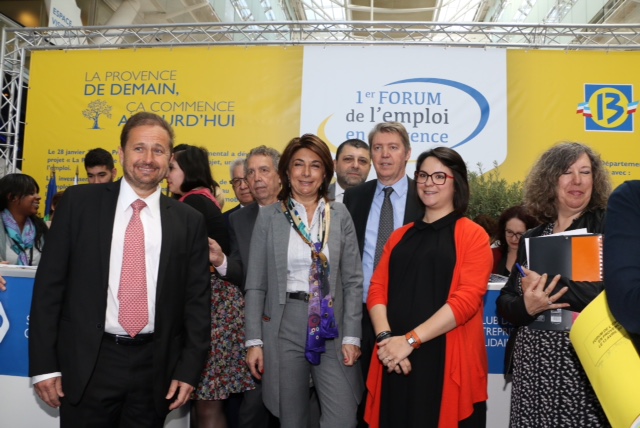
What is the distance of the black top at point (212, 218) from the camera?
2.76m

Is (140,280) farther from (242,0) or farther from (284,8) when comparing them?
(284,8)

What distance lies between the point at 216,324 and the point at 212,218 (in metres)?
0.53

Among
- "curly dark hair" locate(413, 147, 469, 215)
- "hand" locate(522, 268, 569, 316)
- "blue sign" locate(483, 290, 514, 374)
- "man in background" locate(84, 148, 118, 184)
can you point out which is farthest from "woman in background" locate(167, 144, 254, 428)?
"man in background" locate(84, 148, 118, 184)

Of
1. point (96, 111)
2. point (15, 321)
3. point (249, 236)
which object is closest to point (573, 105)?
point (249, 236)

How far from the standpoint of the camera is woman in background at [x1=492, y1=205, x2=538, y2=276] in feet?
12.6

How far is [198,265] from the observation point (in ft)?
7.34

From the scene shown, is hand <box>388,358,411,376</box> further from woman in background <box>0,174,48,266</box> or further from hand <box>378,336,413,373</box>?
woman in background <box>0,174,48,266</box>

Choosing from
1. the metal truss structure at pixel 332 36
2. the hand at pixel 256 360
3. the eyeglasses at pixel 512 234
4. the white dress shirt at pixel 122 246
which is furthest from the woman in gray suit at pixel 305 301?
the metal truss structure at pixel 332 36

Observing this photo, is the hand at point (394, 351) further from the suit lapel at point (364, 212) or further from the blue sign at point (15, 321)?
the blue sign at point (15, 321)

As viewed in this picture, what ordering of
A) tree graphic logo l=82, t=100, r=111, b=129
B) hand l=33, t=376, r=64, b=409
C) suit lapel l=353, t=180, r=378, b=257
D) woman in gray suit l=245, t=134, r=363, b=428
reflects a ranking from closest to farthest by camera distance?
hand l=33, t=376, r=64, b=409 → woman in gray suit l=245, t=134, r=363, b=428 → suit lapel l=353, t=180, r=378, b=257 → tree graphic logo l=82, t=100, r=111, b=129

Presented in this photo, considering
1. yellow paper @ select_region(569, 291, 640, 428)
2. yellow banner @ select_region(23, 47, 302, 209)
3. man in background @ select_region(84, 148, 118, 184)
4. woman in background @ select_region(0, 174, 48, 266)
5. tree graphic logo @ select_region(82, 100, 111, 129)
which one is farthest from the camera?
tree graphic logo @ select_region(82, 100, 111, 129)

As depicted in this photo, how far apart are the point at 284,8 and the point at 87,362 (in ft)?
56.8

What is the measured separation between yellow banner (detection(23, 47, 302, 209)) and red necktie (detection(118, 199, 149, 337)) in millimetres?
5038

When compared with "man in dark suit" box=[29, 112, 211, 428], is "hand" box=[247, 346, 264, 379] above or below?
below
